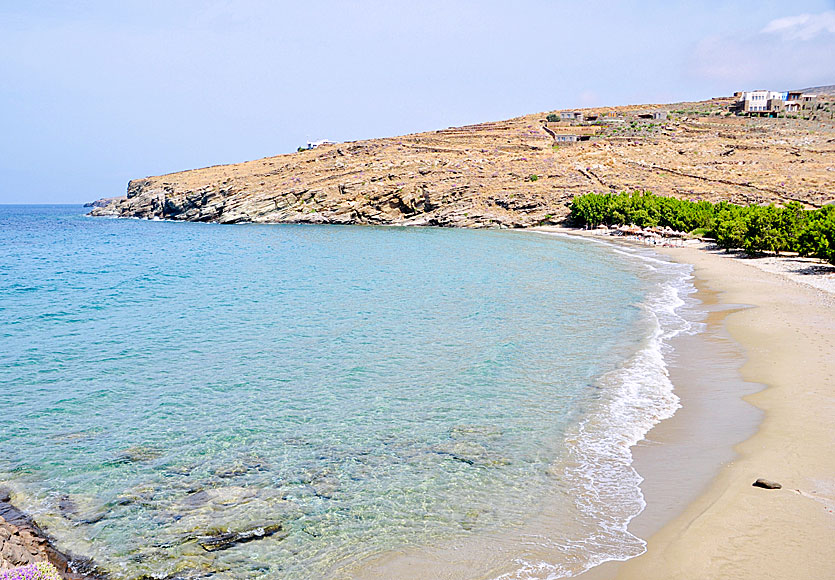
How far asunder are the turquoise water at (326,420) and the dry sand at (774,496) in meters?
0.60

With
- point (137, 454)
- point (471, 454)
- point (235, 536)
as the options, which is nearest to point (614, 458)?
point (471, 454)

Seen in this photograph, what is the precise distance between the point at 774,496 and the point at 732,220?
118 feet

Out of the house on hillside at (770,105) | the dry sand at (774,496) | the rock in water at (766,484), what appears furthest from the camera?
the house on hillside at (770,105)

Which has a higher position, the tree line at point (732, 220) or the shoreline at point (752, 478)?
the tree line at point (732, 220)

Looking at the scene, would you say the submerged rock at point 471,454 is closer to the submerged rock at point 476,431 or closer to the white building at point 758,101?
the submerged rock at point 476,431

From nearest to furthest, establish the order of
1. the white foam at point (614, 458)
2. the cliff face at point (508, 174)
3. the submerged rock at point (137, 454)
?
the white foam at point (614, 458)
the submerged rock at point (137, 454)
the cliff face at point (508, 174)

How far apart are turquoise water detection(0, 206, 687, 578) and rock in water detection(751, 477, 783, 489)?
4.79 ft

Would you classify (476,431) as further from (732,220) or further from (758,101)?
(758,101)

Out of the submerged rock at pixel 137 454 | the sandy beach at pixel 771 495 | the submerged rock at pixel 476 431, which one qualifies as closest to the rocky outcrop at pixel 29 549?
the submerged rock at pixel 137 454

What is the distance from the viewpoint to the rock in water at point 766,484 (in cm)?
740

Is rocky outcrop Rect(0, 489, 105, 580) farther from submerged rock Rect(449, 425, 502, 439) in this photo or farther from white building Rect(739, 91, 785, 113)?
white building Rect(739, 91, 785, 113)

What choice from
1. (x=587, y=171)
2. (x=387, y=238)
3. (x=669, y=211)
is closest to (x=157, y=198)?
(x=387, y=238)

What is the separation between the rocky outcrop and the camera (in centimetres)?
523

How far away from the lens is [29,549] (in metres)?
5.75
